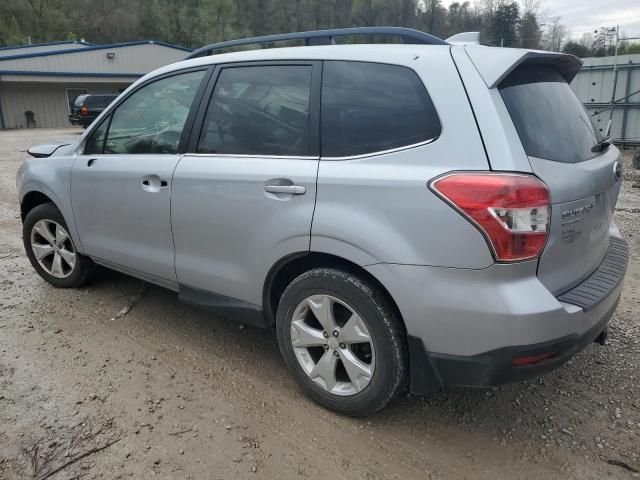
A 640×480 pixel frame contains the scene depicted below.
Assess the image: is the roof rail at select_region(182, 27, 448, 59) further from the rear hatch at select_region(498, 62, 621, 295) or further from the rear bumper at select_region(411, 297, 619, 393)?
the rear bumper at select_region(411, 297, 619, 393)

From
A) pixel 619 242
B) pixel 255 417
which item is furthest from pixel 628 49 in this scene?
pixel 255 417

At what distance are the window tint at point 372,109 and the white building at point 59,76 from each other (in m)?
32.7

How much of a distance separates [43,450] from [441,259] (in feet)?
6.93

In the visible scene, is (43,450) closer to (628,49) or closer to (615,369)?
(615,369)

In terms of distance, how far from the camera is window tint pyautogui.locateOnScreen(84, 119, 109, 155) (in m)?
3.89

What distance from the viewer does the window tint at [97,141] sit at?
3887 millimetres

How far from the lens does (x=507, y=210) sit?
2.11 meters

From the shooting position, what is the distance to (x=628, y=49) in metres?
23.1

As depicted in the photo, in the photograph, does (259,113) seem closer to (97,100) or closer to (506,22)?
(97,100)

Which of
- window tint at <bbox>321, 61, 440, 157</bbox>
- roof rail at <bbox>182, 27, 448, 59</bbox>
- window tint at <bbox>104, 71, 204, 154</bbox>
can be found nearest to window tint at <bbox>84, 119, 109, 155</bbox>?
window tint at <bbox>104, 71, 204, 154</bbox>

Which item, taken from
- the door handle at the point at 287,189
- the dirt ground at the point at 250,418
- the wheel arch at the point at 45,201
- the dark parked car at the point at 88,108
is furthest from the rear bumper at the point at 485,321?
the dark parked car at the point at 88,108

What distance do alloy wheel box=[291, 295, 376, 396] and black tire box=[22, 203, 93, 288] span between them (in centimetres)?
239

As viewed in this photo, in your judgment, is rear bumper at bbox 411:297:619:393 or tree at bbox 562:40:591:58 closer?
rear bumper at bbox 411:297:619:393

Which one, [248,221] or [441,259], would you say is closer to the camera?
[441,259]
